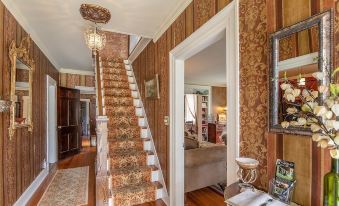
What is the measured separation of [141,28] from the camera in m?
3.10

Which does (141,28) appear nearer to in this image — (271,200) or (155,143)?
(155,143)

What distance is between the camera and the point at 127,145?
3516 millimetres

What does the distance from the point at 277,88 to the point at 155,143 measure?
2532 mm

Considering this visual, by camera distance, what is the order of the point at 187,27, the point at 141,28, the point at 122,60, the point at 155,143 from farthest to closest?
the point at 122,60 < the point at 155,143 < the point at 141,28 < the point at 187,27

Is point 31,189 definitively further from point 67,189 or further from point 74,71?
point 74,71

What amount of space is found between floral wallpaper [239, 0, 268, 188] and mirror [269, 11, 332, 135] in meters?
0.09

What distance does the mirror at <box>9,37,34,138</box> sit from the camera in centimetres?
236

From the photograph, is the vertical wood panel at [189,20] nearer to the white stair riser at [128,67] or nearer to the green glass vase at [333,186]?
the green glass vase at [333,186]

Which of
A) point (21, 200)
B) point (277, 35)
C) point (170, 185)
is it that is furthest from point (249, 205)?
point (21, 200)

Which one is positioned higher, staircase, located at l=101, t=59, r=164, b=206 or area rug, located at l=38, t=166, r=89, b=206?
staircase, located at l=101, t=59, r=164, b=206

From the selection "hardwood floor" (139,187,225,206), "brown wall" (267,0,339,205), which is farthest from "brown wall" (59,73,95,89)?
"brown wall" (267,0,339,205)

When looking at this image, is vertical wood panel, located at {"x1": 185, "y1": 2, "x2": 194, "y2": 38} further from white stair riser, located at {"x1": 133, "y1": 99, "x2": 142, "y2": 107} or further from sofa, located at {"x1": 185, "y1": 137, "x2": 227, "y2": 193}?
white stair riser, located at {"x1": 133, "y1": 99, "x2": 142, "y2": 107}

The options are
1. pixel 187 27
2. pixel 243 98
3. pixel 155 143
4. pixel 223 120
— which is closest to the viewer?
pixel 243 98

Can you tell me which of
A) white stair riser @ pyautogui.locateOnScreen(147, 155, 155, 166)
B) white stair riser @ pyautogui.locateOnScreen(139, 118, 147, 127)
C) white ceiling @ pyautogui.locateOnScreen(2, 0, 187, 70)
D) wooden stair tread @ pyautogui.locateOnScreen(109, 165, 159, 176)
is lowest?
wooden stair tread @ pyautogui.locateOnScreen(109, 165, 159, 176)
